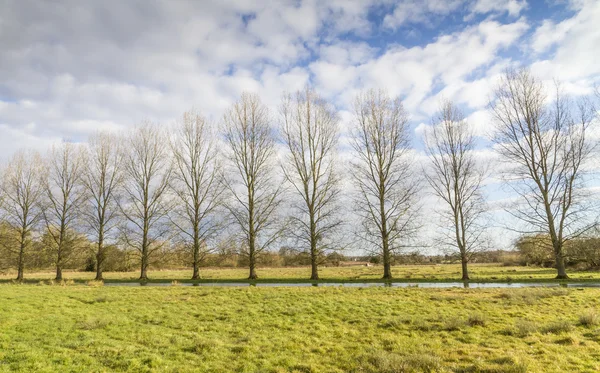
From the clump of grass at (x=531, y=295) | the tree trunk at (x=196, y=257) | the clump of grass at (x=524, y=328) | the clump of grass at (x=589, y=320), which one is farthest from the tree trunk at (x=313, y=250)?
the clump of grass at (x=589, y=320)

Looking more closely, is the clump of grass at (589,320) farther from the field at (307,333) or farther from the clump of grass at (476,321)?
the clump of grass at (476,321)

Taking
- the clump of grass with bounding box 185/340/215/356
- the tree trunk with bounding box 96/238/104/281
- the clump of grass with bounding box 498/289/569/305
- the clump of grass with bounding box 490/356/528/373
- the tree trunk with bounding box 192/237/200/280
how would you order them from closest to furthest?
the clump of grass with bounding box 490/356/528/373, the clump of grass with bounding box 185/340/215/356, the clump of grass with bounding box 498/289/569/305, the tree trunk with bounding box 192/237/200/280, the tree trunk with bounding box 96/238/104/281

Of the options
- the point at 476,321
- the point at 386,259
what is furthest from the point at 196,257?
the point at 476,321

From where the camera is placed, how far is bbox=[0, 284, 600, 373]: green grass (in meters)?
7.35

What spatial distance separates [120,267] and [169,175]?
80.3ft

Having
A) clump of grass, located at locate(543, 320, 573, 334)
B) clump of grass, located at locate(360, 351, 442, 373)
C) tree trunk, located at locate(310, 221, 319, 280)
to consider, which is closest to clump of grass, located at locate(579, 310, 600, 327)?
clump of grass, located at locate(543, 320, 573, 334)

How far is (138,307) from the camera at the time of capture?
48.6 feet

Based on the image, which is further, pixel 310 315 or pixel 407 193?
pixel 407 193

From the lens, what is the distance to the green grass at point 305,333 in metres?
7.35

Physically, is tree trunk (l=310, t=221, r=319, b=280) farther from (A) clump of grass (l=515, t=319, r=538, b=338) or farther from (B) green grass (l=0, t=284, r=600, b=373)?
(A) clump of grass (l=515, t=319, r=538, b=338)

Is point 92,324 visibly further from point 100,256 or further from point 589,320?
point 100,256

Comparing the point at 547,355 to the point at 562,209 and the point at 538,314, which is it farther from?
the point at 562,209

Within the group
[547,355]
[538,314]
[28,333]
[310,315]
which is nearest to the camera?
[547,355]

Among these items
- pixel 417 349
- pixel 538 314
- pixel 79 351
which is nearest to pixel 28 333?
pixel 79 351
